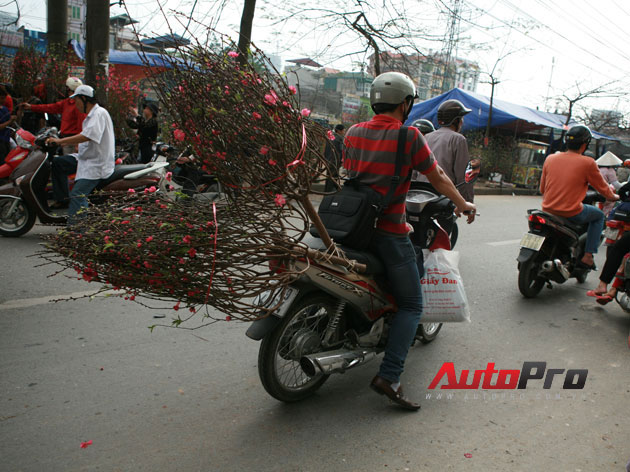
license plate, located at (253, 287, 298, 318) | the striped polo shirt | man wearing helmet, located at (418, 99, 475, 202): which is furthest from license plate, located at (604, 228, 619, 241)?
license plate, located at (253, 287, 298, 318)

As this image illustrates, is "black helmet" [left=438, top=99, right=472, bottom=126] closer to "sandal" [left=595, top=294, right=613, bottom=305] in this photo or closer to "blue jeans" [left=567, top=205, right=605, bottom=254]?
"blue jeans" [left=567, top=205, right=605, bottom=254]

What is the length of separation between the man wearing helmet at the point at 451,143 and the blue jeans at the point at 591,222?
51.3 inches

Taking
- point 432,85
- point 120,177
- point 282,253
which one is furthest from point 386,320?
point 432,85

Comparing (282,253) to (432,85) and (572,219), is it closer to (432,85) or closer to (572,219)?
(572,219)

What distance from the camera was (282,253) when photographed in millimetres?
2650

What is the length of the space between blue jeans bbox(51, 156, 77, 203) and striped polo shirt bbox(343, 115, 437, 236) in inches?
181

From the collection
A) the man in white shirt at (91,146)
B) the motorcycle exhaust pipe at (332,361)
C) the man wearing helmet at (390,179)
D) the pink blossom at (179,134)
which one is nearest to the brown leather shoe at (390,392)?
the man wearing helmet at (390,179)

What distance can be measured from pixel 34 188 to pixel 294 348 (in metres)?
4.64

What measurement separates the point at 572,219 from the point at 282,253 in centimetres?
398

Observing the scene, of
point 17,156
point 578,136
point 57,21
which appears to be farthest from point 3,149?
point 578,136

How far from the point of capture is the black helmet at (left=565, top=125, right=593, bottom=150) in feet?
16.9

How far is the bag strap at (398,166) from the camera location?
2.88 metres

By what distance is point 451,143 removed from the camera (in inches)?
204

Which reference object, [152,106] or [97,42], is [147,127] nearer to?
[152,106]
